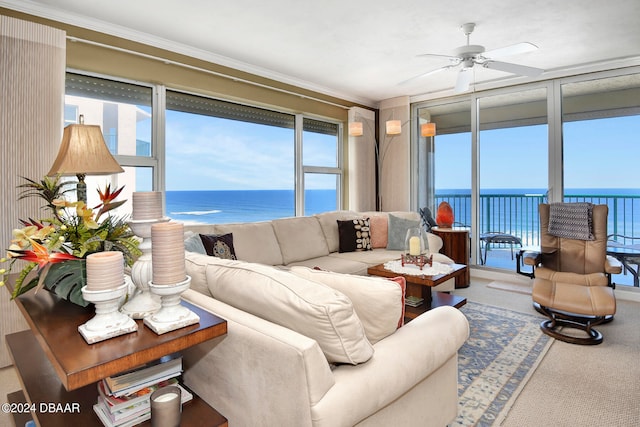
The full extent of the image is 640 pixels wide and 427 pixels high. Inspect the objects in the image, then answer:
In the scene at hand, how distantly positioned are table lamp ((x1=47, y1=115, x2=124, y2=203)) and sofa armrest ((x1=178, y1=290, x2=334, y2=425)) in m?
1.10

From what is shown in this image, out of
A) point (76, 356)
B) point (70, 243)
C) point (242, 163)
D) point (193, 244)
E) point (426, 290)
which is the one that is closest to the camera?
point (76, 356)

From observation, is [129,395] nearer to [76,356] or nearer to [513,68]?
[76,356]

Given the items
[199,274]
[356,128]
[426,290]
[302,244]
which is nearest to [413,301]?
[426,290]

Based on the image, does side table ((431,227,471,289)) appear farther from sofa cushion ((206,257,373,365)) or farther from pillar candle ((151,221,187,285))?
pillar candle ((151,221,187,285))

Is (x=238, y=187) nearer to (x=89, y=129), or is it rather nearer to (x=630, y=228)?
(x=89, y=129)

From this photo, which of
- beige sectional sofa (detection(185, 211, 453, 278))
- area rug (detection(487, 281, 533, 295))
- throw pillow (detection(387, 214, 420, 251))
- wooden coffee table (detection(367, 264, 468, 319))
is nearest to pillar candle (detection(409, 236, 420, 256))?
wooden coffee table (detection(367, 264, 468, 319))

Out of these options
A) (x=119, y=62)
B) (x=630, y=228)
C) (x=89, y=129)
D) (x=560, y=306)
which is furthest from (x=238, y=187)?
(x=630, y=228)

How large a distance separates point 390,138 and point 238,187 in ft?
8.14

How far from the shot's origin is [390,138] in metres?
5.69

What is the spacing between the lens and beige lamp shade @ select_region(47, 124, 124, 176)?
1.89 metres

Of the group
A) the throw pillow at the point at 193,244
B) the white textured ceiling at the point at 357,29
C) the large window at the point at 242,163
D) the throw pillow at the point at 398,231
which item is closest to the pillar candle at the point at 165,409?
the throw pillow at the point at 193,244

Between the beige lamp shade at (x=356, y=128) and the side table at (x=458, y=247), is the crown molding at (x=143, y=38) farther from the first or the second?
A: the side table at (x=458, y=247)

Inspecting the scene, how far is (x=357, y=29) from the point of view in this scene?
3.14 metres

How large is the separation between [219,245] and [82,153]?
1.30 m
